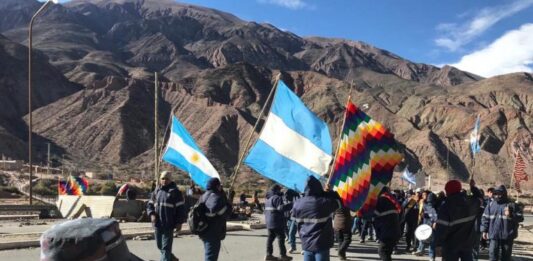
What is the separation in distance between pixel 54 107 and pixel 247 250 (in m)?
88.1

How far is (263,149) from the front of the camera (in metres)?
11.2

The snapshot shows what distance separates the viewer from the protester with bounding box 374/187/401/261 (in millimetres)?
9719

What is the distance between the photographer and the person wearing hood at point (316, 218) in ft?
25.5

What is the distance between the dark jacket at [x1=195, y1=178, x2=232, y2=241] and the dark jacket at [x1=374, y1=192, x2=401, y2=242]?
286cm

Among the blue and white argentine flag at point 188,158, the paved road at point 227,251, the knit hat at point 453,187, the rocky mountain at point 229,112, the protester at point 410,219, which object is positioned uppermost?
the rocky mountain at point 229,112

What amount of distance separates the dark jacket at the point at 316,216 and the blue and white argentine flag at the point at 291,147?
2853 mm

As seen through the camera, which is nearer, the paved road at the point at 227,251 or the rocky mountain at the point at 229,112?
the paved road at the point at 227,251

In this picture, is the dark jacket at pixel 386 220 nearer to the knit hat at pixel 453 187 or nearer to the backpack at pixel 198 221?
the knit hat at pixel 453 187

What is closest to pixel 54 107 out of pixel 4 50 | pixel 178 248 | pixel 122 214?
pixel 4 50

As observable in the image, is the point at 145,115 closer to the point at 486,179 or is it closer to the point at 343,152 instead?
the point at 486,179

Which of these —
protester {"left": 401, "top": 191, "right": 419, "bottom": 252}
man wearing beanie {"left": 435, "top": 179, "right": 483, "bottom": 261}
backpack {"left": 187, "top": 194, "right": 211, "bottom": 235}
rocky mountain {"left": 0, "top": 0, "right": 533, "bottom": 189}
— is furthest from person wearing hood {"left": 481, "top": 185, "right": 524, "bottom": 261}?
rocky mountain {"left": 0, "top": 0, "right": 533, "bottom": 189}

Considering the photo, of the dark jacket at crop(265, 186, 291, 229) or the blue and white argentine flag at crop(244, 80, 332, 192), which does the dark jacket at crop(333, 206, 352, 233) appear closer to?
the dark jacket at crop(265, 186, 291, 229)

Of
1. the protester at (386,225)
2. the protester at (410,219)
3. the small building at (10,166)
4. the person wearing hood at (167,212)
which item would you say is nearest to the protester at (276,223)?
the protester at (386,225)

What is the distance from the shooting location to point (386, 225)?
995 cm
